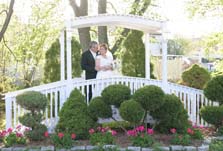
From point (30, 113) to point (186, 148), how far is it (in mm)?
2870

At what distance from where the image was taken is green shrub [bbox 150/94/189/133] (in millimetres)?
6793

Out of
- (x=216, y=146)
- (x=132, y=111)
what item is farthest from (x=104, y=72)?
(x=216, y=146)

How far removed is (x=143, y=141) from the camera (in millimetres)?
6047

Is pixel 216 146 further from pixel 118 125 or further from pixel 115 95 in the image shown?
pixel 118 125

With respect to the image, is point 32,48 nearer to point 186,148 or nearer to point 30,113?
point 30,113

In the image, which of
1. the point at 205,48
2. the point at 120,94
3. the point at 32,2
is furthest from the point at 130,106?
the point at 32,2

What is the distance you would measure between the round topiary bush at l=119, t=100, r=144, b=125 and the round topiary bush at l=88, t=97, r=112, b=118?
484 mm

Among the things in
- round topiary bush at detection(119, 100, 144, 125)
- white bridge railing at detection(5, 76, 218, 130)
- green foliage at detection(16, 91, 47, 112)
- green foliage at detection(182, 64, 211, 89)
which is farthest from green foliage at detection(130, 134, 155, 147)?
green foliage at detection(182, 64, 211, 89)

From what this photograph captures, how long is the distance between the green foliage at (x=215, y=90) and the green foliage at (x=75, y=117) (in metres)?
2.50

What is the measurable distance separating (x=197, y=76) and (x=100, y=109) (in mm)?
3411

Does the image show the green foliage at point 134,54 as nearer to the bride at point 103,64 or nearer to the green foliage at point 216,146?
the bride at point 103,64

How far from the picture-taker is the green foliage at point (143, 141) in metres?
6.02

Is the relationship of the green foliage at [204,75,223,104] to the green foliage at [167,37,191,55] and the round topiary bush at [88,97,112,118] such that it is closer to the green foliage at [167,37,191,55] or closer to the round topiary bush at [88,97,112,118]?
the round topiary bush at [88,97,112,118]

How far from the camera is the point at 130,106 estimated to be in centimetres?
614
